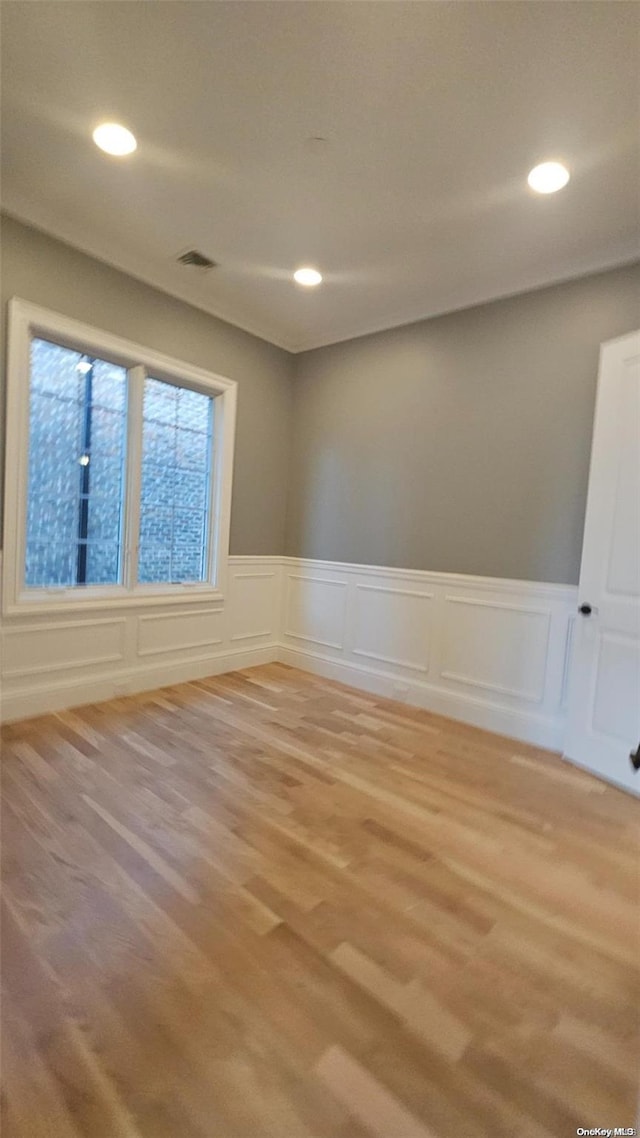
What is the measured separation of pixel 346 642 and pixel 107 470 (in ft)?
7.45

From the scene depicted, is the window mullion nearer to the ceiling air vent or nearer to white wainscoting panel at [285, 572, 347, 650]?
the ceiling air vent

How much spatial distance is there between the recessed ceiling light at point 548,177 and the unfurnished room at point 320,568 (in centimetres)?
2

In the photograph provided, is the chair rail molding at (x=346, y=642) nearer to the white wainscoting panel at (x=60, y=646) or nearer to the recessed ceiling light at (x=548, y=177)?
the white wainscoting panel at (x=60, y=646)

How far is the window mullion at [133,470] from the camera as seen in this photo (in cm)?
337

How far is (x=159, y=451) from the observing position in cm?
363

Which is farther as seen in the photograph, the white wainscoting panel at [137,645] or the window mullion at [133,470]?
the window mullion at [133,470]

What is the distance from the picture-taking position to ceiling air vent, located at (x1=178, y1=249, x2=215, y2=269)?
3.00 m

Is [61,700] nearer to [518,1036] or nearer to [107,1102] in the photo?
[107,1102]

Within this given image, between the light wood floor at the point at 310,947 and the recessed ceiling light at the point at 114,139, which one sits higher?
the recessed ceiling light at the point at 114,139

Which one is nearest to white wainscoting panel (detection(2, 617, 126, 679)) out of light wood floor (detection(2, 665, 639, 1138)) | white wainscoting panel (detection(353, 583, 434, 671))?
light wood floor (detection(2, 665, 639, 1138))

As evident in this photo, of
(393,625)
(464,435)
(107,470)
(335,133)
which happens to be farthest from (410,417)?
(107,470)

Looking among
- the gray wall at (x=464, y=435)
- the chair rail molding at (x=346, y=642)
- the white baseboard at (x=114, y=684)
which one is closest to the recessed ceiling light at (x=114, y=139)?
the gray wall at (x=464, y=435)

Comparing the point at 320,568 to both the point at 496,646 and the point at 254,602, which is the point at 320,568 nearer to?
the point at 254,602

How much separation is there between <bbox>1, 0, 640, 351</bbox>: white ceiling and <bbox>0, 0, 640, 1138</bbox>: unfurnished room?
15mm
